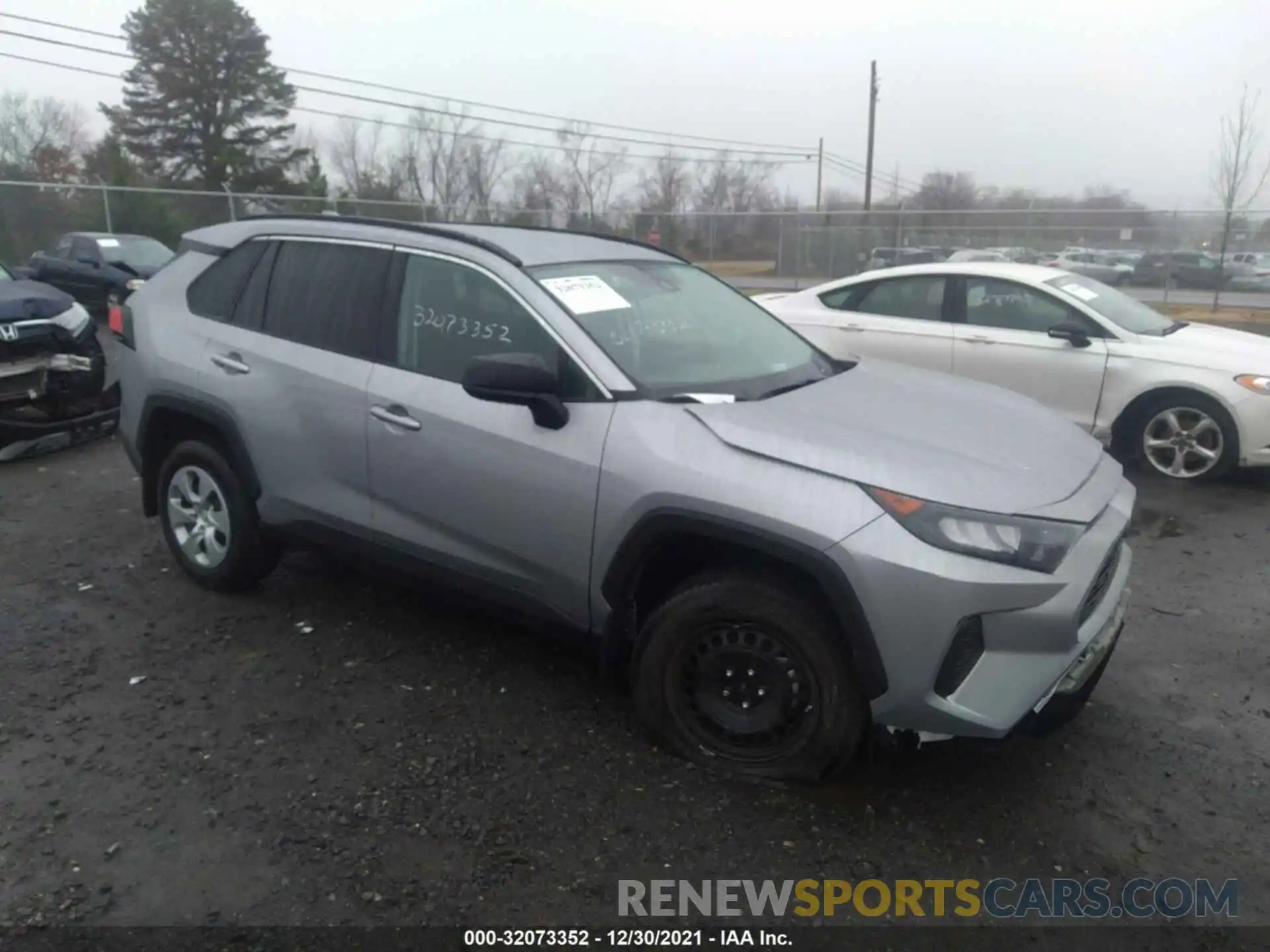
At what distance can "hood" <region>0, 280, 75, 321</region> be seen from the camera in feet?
22.4

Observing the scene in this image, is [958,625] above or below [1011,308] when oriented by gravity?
below

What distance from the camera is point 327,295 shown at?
4.11m

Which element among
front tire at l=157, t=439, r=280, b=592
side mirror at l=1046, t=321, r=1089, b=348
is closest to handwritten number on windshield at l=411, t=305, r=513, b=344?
front tire at l=157, t=439, r=280, b=592

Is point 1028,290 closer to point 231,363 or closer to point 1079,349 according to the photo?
point 1079,349


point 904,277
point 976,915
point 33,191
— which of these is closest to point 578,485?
point 976,915

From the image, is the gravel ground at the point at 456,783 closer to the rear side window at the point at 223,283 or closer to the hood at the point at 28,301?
the rear side window at the point at 223,283

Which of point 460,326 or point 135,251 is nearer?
point 460,326

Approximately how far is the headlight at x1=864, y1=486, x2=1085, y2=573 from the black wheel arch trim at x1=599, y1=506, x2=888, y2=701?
251 mm

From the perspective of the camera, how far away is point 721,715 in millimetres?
3217

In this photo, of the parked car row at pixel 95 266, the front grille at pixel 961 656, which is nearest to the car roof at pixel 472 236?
the front grille at pixel 961 656

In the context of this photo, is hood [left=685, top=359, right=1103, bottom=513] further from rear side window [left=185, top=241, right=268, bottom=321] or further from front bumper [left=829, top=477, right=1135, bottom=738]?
rear side window [left=185, top=241, right=268, bottom=321]

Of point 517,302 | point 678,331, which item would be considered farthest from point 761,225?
point 517,302

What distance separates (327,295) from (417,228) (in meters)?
0.49

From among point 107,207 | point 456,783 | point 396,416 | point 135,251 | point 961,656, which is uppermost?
point 107,207
